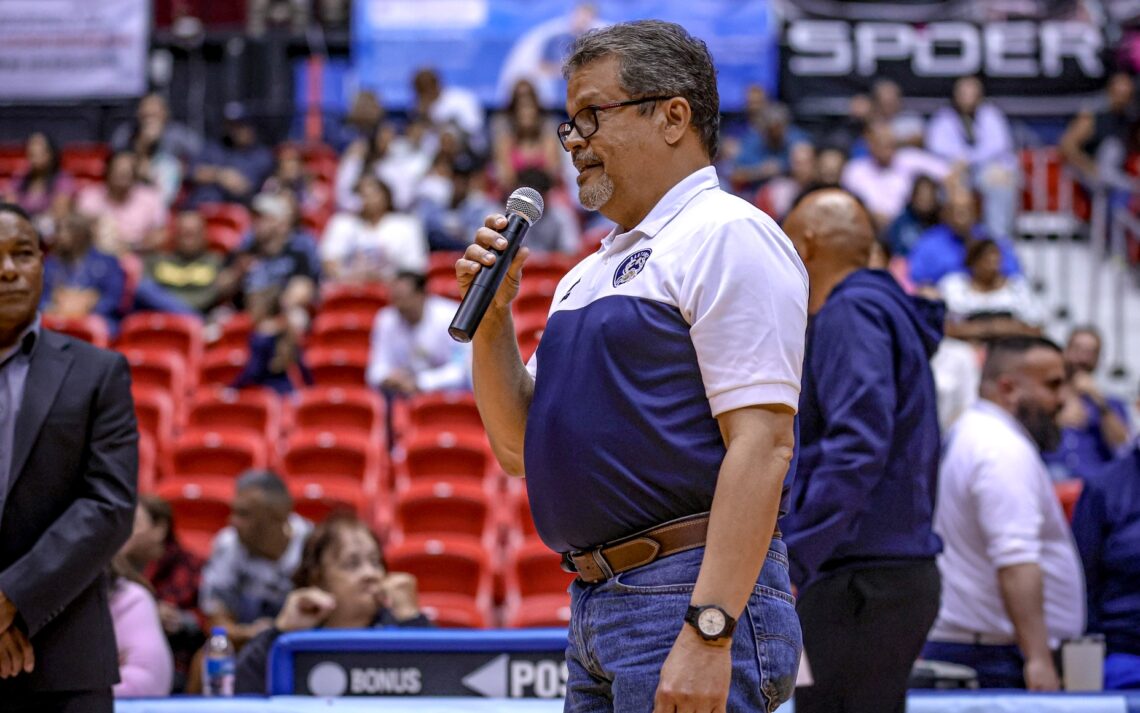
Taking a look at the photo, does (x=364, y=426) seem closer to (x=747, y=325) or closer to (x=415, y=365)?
(x=415, y=365)

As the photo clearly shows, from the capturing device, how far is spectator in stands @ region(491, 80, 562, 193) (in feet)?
38.7

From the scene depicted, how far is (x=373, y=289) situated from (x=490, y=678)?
6224mm

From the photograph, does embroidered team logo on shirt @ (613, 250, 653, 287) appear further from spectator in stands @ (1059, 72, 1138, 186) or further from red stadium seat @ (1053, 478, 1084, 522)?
spectator in stands @ (1059, 72, 1138, 186)

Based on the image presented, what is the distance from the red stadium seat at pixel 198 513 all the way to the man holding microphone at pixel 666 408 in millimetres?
5026

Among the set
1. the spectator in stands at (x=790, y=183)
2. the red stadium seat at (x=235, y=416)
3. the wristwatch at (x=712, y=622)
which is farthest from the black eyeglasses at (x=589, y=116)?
the spectator in stands at (x=790, y=183)

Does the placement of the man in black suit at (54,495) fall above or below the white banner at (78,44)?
below

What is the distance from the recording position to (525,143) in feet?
39.3

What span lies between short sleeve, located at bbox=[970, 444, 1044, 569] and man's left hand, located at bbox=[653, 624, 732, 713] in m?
2.30

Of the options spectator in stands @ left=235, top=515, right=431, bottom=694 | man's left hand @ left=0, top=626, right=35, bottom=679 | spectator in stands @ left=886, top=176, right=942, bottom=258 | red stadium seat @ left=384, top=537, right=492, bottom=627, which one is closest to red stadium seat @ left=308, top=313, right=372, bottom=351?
red stadium seat @ left=384, top=537, right=492, bottom=627

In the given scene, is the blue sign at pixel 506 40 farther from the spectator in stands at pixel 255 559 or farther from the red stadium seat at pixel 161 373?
the spectator in stands at pixel 255 559

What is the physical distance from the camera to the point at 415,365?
885 centimetres

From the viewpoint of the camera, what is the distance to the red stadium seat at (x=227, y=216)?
12.4 meters

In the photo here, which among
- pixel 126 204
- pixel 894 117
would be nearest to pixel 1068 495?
pixel 894 117

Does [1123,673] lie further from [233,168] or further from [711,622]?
[233,168]
